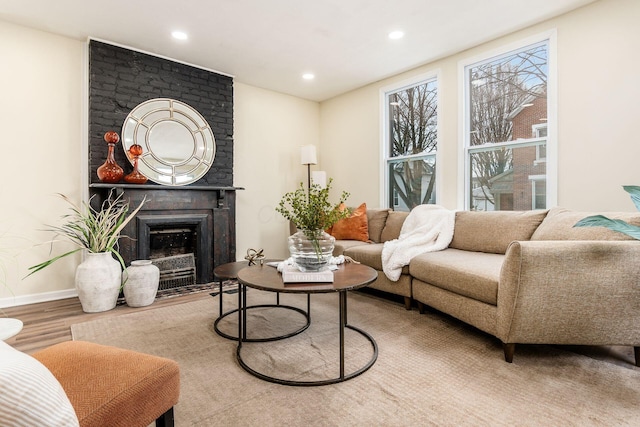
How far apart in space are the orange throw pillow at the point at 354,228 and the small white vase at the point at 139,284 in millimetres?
2045

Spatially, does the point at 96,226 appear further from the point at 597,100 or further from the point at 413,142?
the point at 597,100

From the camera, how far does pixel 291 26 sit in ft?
10.4

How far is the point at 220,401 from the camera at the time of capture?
5.24ft

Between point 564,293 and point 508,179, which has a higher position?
point 508,179

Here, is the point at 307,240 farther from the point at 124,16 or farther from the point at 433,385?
the point at 124,16

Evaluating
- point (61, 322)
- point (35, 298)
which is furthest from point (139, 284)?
point (35, 298)

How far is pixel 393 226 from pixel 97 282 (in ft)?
9.75

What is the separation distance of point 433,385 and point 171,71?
13.3 ft

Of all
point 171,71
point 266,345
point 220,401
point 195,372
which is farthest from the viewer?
point 171,71

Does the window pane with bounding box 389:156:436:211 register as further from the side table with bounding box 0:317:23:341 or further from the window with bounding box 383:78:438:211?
the side table with bounding box 0:317:23:341

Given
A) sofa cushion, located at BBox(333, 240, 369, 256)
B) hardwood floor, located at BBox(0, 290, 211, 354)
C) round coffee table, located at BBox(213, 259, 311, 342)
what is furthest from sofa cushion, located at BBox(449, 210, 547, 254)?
hardwood floor, located at BBox(0, 290, 211, 354)

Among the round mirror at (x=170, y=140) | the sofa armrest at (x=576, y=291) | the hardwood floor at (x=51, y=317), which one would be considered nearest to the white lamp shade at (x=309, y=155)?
the round mirror at (x=170, y=140)

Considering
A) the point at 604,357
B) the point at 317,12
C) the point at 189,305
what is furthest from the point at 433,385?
the point at 317,12

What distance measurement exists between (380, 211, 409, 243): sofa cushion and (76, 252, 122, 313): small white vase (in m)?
→ 2.76
